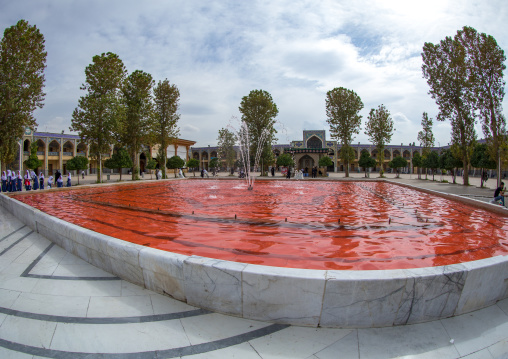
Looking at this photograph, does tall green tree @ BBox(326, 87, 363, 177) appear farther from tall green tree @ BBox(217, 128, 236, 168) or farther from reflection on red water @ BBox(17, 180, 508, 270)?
reflection on red water @ BBox(17, 180, 508, 270)

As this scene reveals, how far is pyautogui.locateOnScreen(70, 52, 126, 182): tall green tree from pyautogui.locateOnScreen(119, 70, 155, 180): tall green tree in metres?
1.69

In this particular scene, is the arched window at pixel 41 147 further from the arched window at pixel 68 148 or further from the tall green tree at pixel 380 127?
the tall green tree at pixel 380 127

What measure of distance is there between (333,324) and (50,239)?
4685 millimetres

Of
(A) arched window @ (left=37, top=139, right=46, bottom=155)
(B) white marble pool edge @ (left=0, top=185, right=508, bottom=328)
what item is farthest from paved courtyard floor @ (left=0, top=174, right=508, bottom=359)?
(A) arched window @ (left=37, top=139, right=46, bottom=155)

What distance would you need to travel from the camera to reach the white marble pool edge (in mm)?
2221

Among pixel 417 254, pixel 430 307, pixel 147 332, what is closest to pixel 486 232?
pixel 417 254

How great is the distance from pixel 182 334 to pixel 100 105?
19.8 m

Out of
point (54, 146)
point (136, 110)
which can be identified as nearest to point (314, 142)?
point (136, 110)

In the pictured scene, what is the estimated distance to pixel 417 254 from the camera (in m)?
3.94

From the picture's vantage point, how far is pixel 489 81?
687 inches

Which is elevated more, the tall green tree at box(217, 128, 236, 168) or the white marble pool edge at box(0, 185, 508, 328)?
the tall green tree at box(217, 128, 236, 168)

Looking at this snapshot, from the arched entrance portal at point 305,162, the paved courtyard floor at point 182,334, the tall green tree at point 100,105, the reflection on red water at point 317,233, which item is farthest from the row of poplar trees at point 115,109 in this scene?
the arched entrance portal at point 305,162

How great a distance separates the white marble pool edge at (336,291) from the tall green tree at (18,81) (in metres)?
17.9

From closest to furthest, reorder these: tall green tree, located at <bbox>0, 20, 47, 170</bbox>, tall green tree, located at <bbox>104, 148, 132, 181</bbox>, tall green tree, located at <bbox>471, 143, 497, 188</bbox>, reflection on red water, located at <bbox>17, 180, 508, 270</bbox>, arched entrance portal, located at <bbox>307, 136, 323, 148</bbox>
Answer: reflection on red water, located at <bbox>17, 180, 508, 270</bbox>, tall green tree, located at <bbox>0, 20, 47, 170</bbox>, tall green tree, located at <bbox>471, 143, 497, 188</bbox>, tall green tree, located at <bbox>104, 148, 132, 181</bbox>, arched entrance portal, located at <bbox>307, 136, 323, 148</bbox>
